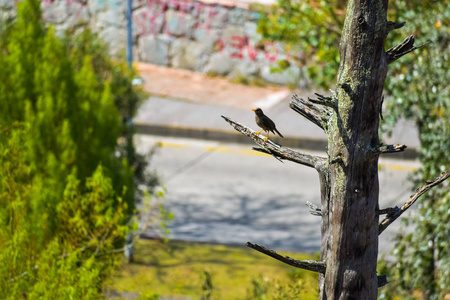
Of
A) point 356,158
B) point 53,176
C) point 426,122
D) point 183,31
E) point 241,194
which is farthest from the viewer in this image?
point 183,31

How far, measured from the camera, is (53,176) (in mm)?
6441

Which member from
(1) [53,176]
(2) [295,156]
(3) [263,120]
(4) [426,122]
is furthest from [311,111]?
(4) [426,122]

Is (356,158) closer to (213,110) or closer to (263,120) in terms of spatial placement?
(263,120)

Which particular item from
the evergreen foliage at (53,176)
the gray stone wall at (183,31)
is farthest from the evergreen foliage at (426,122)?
the gray stone wall at (183,31)

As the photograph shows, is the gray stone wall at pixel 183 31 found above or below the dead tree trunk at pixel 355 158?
above

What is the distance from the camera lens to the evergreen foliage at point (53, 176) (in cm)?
468

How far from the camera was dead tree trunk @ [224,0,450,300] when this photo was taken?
3.34m

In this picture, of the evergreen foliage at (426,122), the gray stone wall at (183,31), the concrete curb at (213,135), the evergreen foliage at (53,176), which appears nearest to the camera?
the evergreen foliage at (53,176)

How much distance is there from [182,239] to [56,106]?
391 centimetres

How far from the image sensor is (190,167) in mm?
13516

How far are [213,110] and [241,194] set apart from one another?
3.94 m

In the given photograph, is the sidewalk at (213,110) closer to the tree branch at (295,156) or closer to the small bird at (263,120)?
the small bird at (263,120)

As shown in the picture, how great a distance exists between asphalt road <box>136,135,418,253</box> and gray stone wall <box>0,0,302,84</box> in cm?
280

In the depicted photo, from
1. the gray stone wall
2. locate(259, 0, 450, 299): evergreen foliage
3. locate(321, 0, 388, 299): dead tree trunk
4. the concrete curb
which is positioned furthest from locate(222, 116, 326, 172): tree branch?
the gray stone wall
